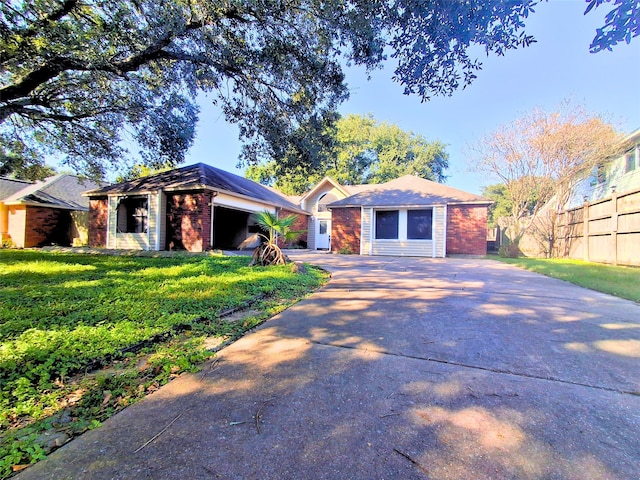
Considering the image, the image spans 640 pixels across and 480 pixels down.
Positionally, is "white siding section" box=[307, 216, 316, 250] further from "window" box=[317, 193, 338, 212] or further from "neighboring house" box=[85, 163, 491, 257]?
"neighboring house" box=[85, 163, 491, 257]

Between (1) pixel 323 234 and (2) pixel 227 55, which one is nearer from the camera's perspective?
(2) pixel 227 55

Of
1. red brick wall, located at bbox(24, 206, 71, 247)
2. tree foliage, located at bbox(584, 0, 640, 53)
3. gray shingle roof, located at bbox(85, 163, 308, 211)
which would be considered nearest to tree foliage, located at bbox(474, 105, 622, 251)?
gray shingle roof, located at bbox(85, 163, 308, 211)

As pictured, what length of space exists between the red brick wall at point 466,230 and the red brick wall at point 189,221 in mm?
10704

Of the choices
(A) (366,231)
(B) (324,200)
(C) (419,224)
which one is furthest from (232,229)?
(C) (419,224)

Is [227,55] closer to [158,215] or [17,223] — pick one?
[158,215]

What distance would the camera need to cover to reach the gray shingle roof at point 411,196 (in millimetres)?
13320

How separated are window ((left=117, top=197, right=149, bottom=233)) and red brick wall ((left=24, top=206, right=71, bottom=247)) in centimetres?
681

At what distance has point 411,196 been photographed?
1389 cm

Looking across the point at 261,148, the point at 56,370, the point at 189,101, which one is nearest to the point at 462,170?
the point at 261,148

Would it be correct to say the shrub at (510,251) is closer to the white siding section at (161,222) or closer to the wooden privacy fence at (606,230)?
the wooden privacy fence at (606,230)

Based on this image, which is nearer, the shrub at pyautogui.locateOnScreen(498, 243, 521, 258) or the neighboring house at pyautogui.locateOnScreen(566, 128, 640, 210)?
the neighboring house at pyautogui.locateOnScreen(566, 128, 640, 210)

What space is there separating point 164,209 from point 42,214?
953 cm

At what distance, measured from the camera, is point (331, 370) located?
227cm

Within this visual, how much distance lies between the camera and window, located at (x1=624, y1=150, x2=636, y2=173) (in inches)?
484
